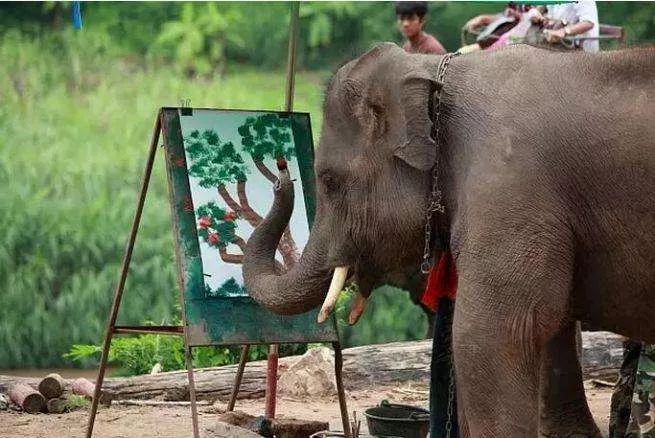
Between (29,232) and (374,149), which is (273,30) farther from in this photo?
(374,149)

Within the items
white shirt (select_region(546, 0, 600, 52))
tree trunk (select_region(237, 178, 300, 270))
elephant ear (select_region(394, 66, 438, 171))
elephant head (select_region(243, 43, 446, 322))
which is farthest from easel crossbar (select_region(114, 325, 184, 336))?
white shirt (select_region(546, 0, 600, 52))

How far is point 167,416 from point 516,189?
12.6 feet

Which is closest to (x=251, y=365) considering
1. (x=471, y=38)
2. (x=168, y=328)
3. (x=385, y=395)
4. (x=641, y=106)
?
(x=385, y=395)

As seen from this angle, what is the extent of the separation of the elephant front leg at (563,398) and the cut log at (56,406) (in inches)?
118

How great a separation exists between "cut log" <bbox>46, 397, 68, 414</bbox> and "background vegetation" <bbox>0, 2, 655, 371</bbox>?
103 inches

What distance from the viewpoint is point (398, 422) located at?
258 inches

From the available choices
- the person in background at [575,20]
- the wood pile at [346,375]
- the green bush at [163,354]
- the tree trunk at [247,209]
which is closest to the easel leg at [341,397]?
the tree trunk at [247,209]

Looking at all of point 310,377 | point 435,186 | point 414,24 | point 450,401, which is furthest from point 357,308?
point 414,24

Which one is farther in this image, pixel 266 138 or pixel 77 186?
pixel 77 186

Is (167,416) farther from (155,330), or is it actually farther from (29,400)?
(155,330)

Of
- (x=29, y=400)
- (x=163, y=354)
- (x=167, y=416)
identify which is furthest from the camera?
(x=163, y=354)

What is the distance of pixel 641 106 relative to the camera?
4758mm

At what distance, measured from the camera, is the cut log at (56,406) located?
820cm

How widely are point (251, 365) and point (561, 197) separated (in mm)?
4538
